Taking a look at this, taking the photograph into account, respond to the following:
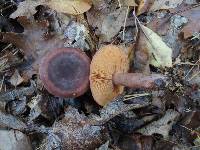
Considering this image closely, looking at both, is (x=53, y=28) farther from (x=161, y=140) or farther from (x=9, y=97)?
(x=161, y=140)

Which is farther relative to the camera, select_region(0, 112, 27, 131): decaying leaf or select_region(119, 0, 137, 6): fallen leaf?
select_region(119, 0, 137, 6): fallen leaf

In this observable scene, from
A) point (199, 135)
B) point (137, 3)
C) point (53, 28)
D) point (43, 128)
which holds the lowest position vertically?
point (43, 128)

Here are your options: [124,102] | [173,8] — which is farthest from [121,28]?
[124,102]

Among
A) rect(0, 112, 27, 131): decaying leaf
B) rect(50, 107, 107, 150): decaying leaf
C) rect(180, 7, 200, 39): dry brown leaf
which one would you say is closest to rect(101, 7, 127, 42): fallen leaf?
rect(180, 7, 200, 39): dry brown leaf

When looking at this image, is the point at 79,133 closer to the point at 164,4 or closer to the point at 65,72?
the point at 65,72

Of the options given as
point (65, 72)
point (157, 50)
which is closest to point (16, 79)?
point (65, 72)

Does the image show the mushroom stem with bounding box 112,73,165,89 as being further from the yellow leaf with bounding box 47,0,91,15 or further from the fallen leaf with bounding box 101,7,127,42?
the yellow leaf with bounding box 47,0,91,15

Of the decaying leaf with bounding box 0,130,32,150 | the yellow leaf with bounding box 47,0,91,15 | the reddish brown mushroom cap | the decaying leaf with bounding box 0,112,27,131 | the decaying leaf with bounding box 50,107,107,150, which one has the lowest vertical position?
the decaying leaf with bounding box 0,130,32,150
